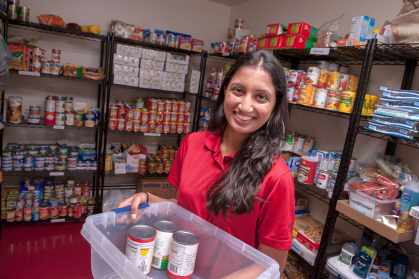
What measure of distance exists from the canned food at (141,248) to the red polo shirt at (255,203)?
0.32 meters

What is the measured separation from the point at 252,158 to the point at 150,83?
254 centimetres

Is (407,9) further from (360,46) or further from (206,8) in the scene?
(206,8)

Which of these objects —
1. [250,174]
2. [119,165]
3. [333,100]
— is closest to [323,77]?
[333,100]

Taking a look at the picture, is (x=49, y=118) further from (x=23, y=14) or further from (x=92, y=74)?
(x=23, y=14)

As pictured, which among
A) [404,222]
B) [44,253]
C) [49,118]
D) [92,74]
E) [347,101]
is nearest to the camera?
[404,222]

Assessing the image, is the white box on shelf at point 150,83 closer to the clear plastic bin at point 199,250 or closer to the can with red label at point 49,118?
the can with red label at point 49,118

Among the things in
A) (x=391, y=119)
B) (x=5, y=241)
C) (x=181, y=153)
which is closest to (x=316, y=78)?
(x=391, y=119)

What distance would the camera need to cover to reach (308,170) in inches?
89.5

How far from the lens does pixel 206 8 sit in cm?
398

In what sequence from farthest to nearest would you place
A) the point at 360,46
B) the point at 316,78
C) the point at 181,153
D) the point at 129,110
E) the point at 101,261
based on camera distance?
the point at 129,110, the point at 316,78, the point at 360,46, the point at 181,153, the point at 101,261

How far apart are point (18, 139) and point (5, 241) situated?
→ 46.8 inches

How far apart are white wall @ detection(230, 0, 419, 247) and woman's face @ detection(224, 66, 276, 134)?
147 centimetres

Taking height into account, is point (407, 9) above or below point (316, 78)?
above

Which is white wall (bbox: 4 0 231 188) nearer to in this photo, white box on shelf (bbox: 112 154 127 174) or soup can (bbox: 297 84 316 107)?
white box on shelf (bbox: 112 154 127 174)
